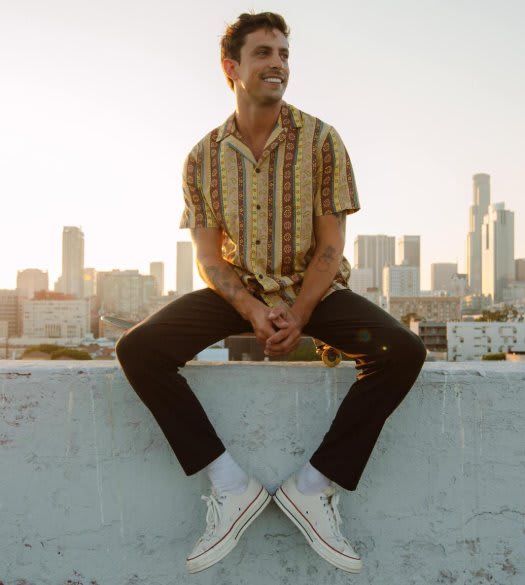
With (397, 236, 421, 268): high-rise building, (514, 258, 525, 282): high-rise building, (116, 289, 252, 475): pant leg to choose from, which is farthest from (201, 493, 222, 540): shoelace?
(514, 258, 525, 282): high-rise building

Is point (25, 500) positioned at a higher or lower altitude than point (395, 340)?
lower

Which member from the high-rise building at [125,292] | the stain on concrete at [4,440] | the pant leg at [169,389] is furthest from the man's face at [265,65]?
the high-rise building at [125,292]

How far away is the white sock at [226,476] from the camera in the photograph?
1.78 m

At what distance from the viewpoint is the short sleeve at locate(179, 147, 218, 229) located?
2.11 metres

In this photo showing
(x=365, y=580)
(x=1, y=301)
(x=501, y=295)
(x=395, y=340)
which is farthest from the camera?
(x=501, y=295)

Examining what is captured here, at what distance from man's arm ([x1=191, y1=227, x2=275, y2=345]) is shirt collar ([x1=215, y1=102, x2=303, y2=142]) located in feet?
1.10

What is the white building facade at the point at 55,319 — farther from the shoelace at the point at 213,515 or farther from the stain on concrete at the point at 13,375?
the shoelace at the point at 213,515

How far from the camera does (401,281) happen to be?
127312 millimetres

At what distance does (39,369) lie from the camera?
6.63ft

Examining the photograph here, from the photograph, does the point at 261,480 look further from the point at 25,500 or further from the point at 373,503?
the point at 25,500

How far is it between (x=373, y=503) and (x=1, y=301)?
360 ft

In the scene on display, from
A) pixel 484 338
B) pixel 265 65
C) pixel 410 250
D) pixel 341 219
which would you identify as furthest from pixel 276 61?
pixel 410 250

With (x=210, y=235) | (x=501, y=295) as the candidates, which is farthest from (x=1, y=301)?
(x=210, y=235)

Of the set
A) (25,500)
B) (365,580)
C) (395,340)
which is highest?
(395,340)
